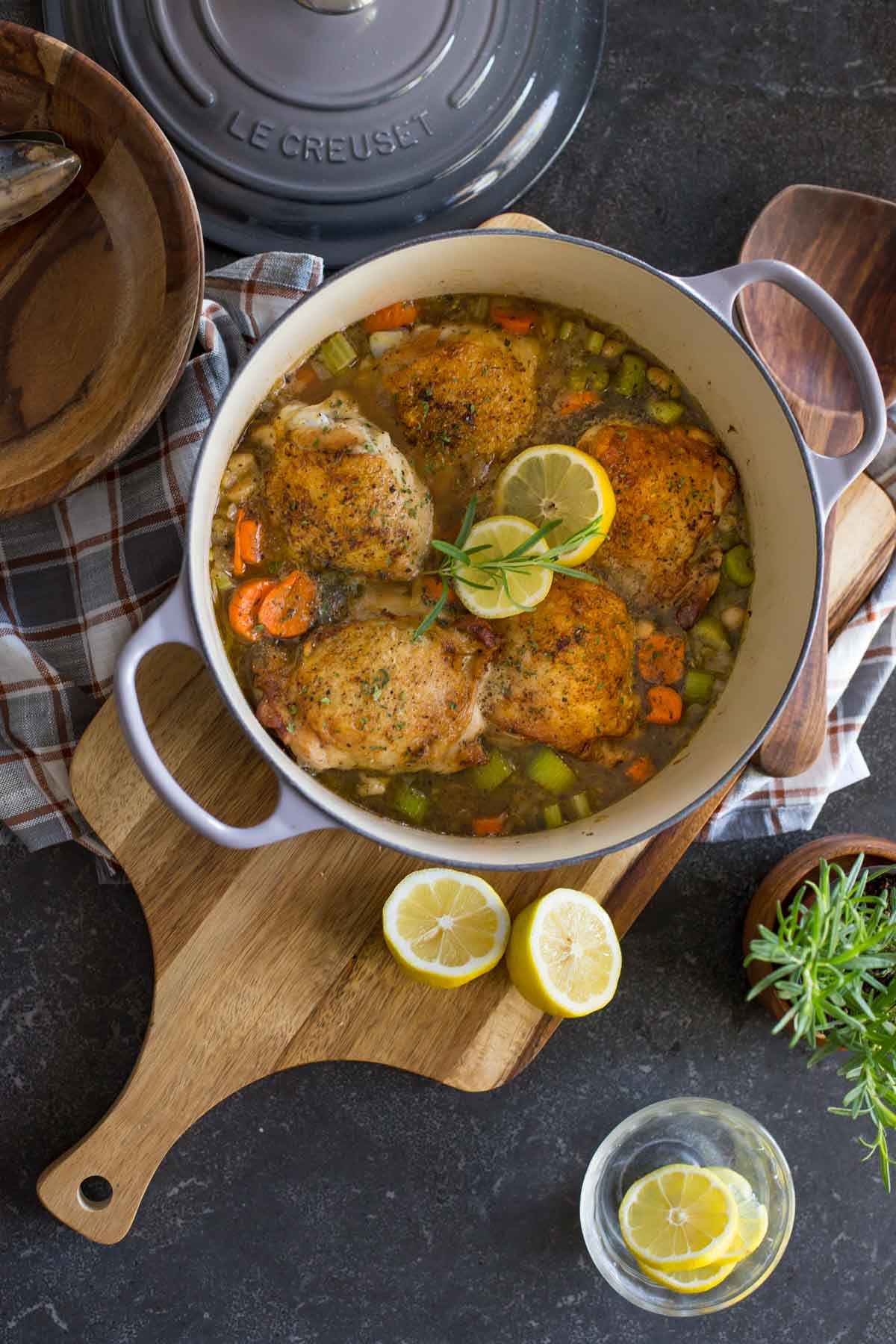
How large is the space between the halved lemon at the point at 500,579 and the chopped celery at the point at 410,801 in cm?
40

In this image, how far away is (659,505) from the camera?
2209mm

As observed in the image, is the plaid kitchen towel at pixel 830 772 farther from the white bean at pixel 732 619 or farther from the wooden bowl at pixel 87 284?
the wooden bowl at pixel 87 284

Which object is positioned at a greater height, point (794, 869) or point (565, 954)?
point (565, 954)

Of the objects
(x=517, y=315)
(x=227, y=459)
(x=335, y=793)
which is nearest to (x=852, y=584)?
(x=517, y=315)

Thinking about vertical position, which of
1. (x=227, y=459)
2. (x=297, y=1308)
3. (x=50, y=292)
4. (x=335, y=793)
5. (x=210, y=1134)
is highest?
(x=50, y=292)

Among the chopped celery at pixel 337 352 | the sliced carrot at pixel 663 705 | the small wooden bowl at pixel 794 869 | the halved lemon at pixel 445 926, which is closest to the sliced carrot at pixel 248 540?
the chopped celery at pixel 337 352

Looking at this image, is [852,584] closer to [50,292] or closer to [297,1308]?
[50,292]

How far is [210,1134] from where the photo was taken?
8.79 feet

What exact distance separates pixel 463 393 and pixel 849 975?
142cm

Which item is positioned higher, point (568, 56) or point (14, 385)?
point (568, 56)

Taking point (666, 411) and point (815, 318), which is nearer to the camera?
point (666, 411)

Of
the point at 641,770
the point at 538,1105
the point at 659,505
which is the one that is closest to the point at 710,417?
the point at 659,505

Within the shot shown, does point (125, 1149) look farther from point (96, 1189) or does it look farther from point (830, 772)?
point (830, 772)

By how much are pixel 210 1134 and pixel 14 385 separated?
1814 mm
